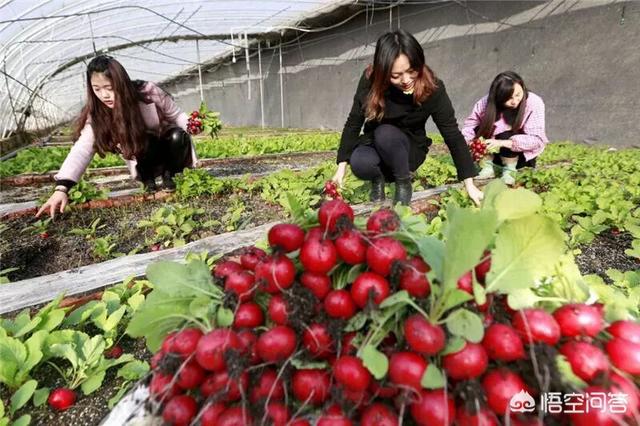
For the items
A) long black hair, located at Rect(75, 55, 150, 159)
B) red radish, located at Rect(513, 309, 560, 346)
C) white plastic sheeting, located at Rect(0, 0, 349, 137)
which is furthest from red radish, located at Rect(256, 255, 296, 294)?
white plastic sheeting, located at Rect(0, 0, 349, 137)

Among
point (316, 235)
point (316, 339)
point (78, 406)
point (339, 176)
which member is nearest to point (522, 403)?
point (316, 339)

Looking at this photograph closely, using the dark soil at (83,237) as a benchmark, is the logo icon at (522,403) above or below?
above

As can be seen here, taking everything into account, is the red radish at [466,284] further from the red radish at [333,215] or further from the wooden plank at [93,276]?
the wooden plank at [93,276]

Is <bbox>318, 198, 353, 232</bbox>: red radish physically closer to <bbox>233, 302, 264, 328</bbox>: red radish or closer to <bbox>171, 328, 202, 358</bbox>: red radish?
<bbox>233, 302, 264, 328</bbox>: red radish

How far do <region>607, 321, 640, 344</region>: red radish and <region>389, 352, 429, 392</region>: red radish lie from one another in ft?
1.11

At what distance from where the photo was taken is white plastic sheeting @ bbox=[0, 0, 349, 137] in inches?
405

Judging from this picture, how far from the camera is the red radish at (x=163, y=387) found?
0.74 metres

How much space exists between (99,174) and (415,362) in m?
5.53

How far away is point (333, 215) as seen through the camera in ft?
2.69

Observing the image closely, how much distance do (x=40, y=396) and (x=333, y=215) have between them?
1.15 meters

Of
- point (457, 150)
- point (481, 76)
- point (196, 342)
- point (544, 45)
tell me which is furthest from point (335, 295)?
point (481, 76)

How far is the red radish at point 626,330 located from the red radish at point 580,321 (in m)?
0.02

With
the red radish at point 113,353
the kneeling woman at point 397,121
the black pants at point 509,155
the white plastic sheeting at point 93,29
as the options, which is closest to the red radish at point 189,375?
the red radish at point 113,353

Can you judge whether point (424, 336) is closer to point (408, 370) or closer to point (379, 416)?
point (408, 370)
